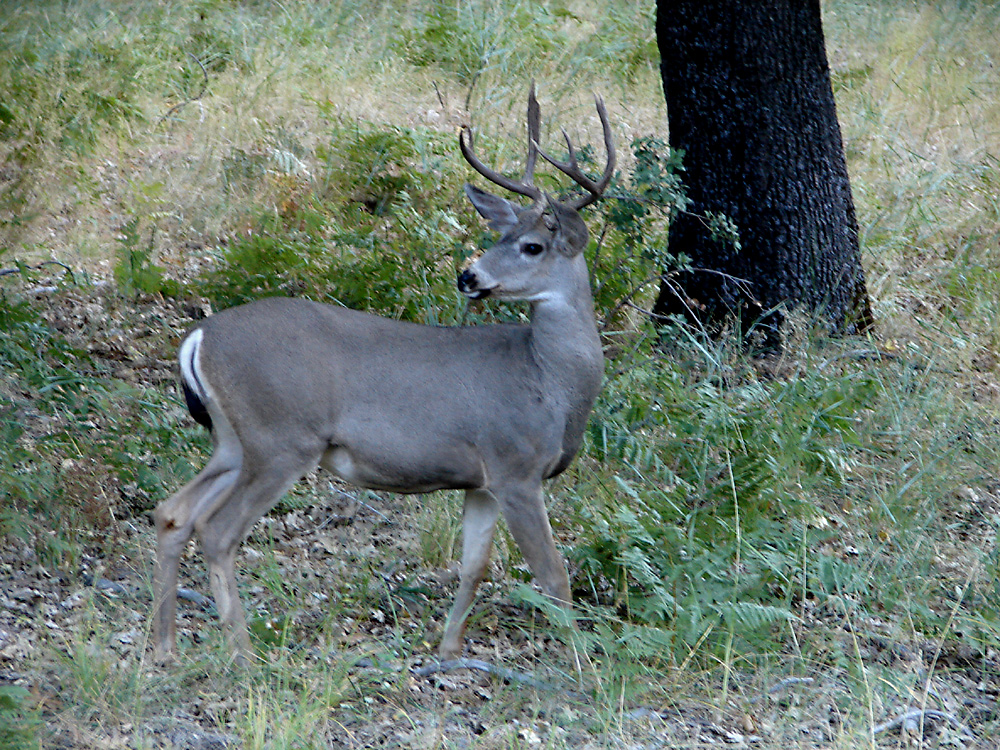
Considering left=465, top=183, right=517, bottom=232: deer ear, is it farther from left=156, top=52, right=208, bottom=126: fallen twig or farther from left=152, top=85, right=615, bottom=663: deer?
left=156, top=52, right=208, bottom=126: fallen twig

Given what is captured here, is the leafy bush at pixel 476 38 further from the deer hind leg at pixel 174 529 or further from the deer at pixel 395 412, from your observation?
the deer hind leg at pixel 174 529

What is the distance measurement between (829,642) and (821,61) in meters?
3.45

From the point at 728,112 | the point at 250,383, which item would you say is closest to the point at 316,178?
the point at 728,112

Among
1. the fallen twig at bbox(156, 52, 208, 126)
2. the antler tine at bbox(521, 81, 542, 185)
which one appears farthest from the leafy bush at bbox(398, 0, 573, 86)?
the antler tine at bbox(521, 81, 542, 185)

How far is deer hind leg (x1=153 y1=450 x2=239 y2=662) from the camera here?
4.04 m

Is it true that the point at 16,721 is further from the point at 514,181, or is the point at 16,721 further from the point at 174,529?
the point at 514,181

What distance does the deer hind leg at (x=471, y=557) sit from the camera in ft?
14.0

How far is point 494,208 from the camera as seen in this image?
485 centimetres

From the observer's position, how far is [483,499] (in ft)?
14.5

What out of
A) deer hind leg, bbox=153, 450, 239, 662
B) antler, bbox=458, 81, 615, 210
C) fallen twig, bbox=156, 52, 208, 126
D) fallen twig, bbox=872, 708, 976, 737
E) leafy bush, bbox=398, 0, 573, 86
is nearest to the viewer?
fallen twig, bbox=872, 708, 976, 737

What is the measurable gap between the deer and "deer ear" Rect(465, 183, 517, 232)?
0.39 m

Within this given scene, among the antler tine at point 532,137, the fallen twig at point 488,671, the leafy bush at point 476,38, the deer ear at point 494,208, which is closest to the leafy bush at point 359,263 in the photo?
the deer ear at point 494,208

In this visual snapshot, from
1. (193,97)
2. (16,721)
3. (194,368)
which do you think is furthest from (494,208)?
(193,97)

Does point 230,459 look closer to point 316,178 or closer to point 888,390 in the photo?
point 888,390
